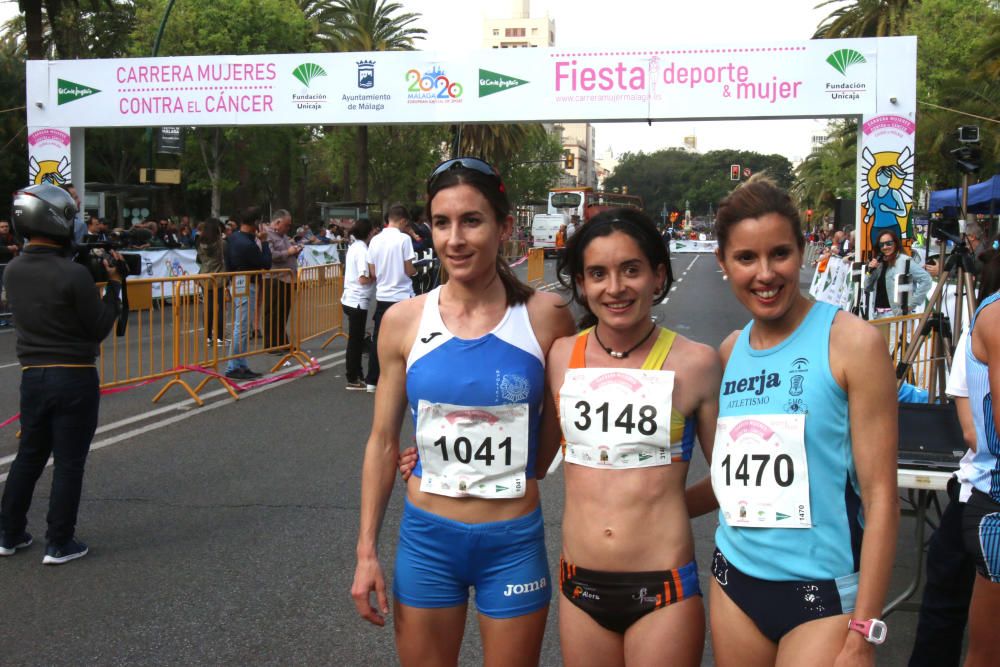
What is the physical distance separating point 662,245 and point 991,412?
115cm

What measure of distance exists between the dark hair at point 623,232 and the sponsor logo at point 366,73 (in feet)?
52.8

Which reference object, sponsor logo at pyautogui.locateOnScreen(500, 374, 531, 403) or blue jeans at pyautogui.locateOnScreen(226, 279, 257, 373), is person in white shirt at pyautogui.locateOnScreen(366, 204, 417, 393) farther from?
sponsor logo at pyautogui.locateOnScreen(500, 374, 531, 403)

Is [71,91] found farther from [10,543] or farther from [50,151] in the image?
[10,543]

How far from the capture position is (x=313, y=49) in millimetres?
40125

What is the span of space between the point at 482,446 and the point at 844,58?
611 inches

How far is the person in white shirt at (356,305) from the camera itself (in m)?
11.1

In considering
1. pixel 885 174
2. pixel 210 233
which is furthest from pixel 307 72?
pixel 885 174

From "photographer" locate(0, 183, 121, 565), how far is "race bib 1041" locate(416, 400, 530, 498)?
337 cm

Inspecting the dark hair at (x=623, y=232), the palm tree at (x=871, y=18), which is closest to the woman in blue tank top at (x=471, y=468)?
the dark hair at (x=623, y=232)

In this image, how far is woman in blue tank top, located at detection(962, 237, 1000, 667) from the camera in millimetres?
2904

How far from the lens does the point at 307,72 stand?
18266mm

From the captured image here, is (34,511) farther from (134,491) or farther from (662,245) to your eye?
(662,245)

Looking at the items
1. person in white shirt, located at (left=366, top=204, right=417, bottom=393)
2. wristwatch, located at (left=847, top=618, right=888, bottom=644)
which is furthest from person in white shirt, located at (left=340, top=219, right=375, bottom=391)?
wristwatch, located at (left=847, top=618, right=888, bottom=644)

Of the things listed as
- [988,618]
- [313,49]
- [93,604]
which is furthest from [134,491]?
[313,49]
